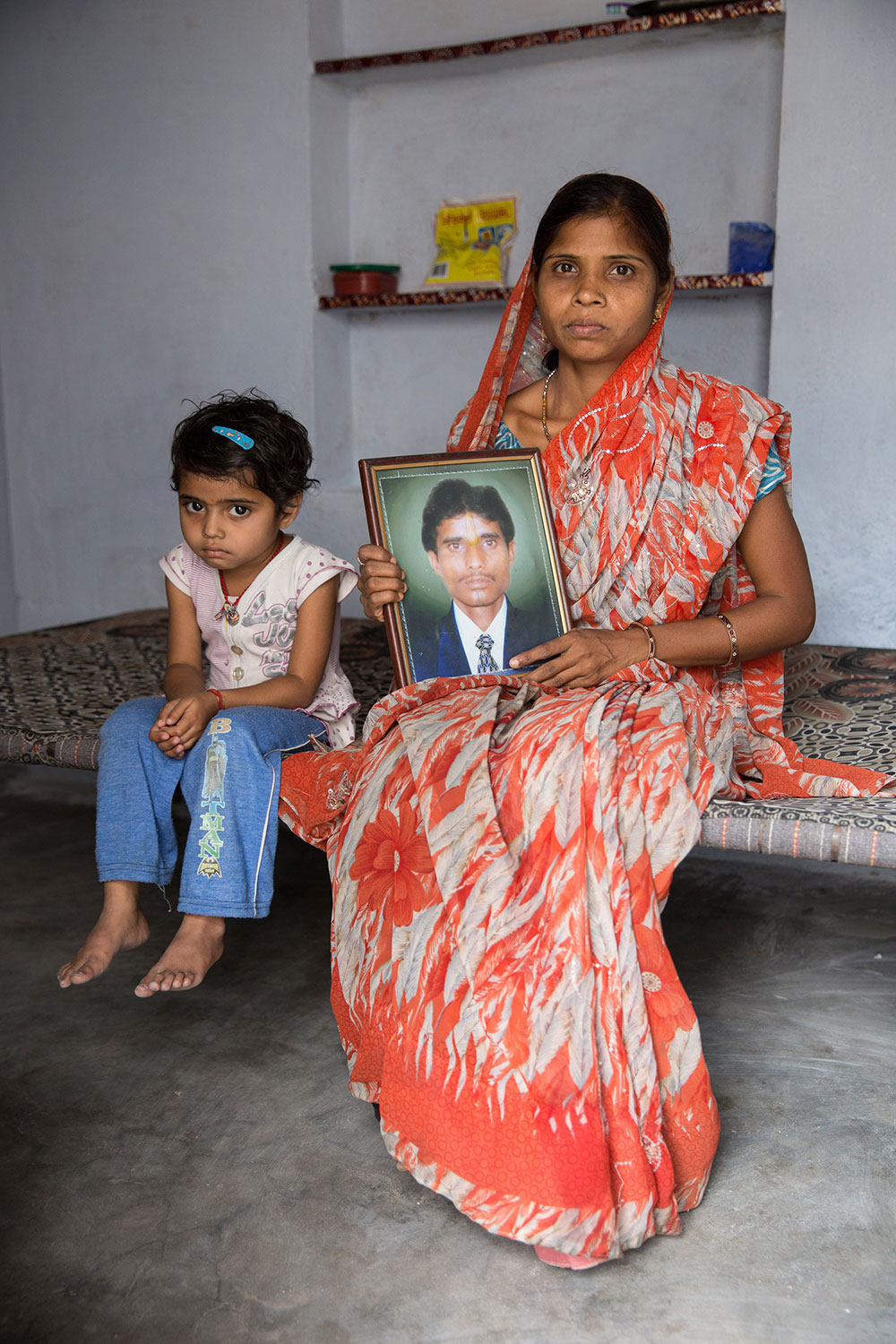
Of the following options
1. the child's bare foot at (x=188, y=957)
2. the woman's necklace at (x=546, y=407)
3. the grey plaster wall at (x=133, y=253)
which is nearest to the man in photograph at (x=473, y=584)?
the woman's necklace at (x=546, y=407)

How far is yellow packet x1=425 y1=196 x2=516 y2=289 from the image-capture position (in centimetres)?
459

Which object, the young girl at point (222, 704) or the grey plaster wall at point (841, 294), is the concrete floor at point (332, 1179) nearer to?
the young girl at point (222, 704)

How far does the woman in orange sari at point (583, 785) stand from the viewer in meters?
1.71

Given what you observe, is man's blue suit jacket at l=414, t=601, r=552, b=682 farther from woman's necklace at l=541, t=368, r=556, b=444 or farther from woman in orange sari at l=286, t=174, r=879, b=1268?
woman's necklace at l=541, t=368, r=556, b=444

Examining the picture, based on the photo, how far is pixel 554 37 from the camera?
13.6 feet

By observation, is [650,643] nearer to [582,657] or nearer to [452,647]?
[582,657]

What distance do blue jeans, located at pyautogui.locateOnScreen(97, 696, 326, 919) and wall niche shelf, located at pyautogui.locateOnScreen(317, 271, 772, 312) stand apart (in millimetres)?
2473

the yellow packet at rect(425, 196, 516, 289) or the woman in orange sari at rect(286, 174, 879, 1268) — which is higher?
the yellow packet at rect(425, 196, 516, 289)

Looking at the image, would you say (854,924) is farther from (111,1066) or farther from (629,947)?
(111,1066)

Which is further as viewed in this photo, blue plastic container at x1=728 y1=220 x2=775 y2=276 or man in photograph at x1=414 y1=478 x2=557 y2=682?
blue plastic container at x1=728 y1=220 x2=775 y2=276

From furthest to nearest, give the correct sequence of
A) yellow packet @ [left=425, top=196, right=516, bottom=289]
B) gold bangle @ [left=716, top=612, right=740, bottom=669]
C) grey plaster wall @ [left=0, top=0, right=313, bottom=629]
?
grey plaster wall @ [left=0, top=0, right=313, bottom=629] < yellow packet @ [left=425, top=196, right=516, bottom=289] < gold bangle @ [left=716, top=612, right=740, bottom=669]

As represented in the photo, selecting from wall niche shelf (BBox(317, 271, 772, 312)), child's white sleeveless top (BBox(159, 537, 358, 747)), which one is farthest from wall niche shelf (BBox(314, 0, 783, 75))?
child's white sleeveless top (BBox(159, 537, 358, 747))

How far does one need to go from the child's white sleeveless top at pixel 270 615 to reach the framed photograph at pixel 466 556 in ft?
1.06

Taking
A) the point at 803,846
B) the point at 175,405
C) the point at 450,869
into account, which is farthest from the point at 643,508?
the point at 175,405
